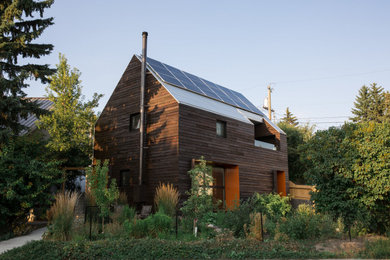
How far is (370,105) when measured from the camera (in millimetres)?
31469

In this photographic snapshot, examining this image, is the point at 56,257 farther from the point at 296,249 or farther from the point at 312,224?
the point at 312,224

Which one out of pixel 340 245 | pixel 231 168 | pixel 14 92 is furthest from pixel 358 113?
pixel 14 92

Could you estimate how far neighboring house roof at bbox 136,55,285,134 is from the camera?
14922mm

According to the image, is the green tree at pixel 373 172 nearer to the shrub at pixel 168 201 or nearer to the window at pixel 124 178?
the shrub at pixel 168 201

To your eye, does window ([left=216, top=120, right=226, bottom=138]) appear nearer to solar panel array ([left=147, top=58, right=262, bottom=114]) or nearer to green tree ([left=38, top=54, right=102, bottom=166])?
solar panel array ([left=147, top=58, right=262, bottom=114])

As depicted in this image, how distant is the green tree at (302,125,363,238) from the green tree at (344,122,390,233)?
0.18m

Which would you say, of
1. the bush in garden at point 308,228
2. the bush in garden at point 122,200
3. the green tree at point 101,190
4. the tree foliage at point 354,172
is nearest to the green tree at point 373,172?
the tree foliage at point 354,172

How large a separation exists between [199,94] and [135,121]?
3485 millimetres

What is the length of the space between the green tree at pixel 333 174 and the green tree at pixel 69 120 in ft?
39.0

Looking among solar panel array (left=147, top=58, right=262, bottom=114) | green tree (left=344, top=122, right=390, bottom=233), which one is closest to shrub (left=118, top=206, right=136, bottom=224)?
solar panel array (left=147, top=58, right=262, bottom=114)

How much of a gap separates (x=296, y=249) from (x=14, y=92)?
1047 cm

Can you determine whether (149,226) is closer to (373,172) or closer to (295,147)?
(373,172)

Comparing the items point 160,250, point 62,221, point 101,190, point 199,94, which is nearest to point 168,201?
point 101,190

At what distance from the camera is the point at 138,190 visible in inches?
528
